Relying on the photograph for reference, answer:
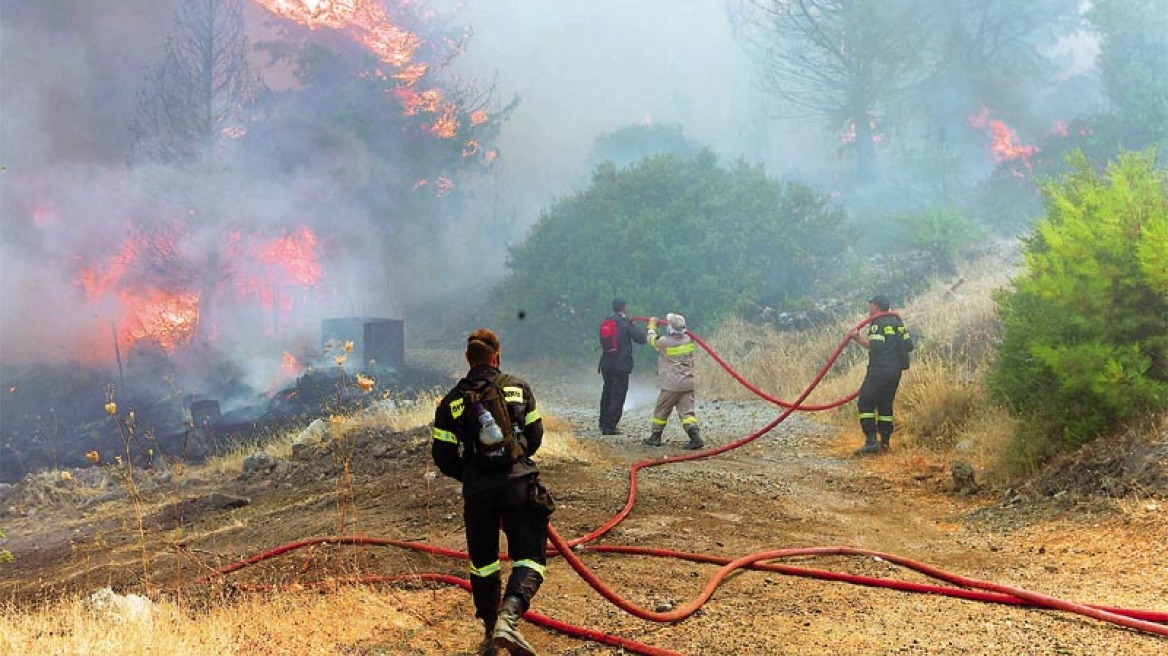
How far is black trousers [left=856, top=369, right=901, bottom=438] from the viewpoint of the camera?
384 inches

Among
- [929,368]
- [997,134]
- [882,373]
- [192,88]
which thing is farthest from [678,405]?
[997,134]

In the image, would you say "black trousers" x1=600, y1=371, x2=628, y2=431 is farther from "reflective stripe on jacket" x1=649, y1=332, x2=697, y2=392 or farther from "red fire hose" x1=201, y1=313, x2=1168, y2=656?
"red fire hose" x1=201, y1=313, x2=1168, y2=656

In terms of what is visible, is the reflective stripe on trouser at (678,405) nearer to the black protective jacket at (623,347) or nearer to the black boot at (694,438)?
the black boot at (694,438)

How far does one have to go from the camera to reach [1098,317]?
23.2ft

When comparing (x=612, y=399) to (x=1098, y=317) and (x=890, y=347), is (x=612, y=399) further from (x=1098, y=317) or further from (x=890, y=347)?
(x=1098, y=317)

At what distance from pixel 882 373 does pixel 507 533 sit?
21.3 feet

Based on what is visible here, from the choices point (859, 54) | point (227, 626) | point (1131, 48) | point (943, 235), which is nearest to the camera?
point (227, 626)

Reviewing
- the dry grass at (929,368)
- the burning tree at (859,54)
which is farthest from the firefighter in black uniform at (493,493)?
the burning tree at (859,54)

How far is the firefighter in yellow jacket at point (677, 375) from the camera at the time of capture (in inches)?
410

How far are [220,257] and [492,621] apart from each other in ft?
67.3

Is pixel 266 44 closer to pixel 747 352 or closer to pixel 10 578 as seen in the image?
pixel 747 352

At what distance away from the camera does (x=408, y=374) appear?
19641mm

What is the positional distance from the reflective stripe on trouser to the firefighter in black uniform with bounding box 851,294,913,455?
1.88 m

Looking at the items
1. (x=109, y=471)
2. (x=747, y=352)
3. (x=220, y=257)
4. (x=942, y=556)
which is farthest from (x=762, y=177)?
(x=942, y=556)
